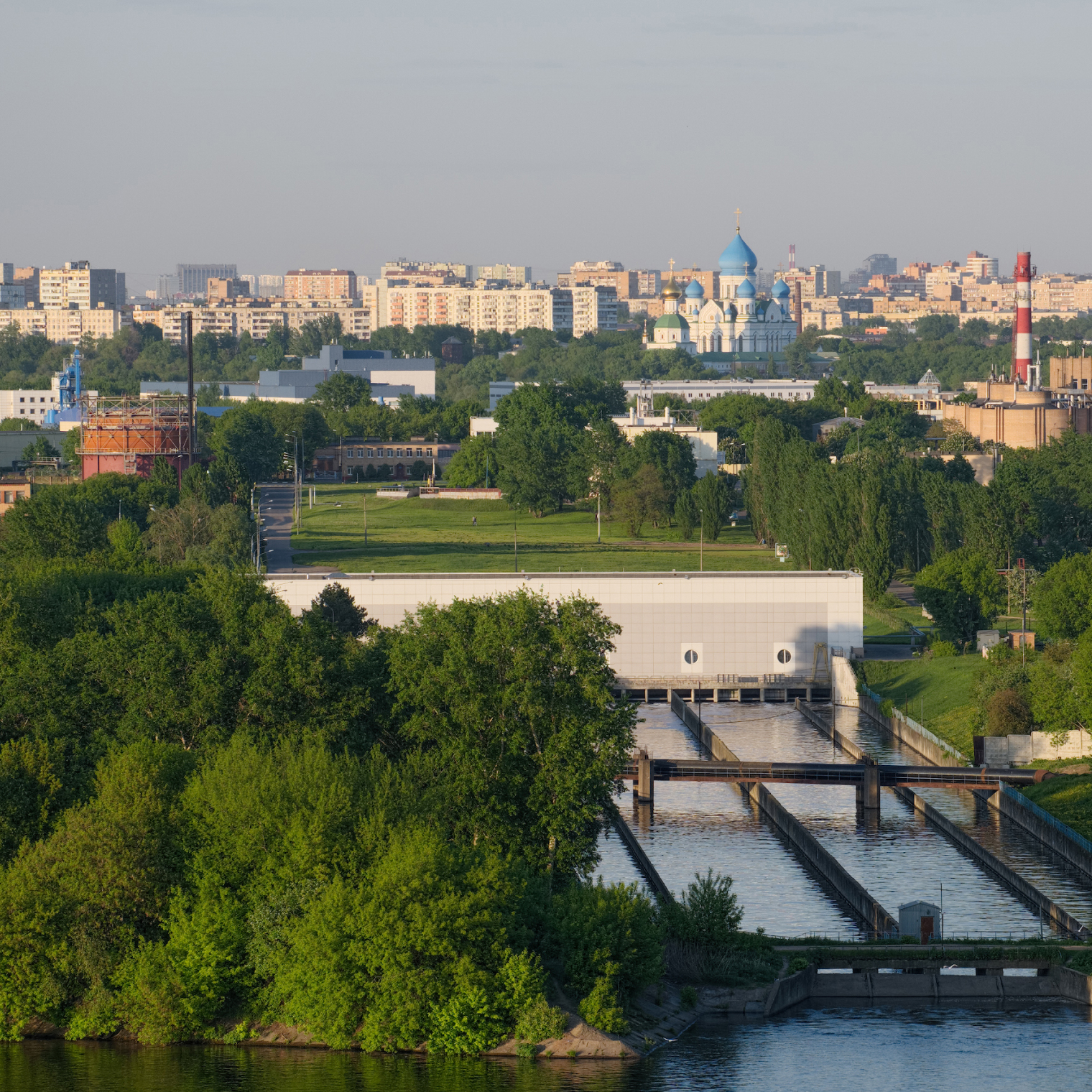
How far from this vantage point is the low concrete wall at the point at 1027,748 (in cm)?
3919

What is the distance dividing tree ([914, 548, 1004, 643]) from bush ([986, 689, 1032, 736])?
10.2m

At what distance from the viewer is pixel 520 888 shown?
81.8 ft

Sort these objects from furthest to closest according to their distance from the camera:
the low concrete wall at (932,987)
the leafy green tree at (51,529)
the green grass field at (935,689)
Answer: the leafy green tree at (51,529) < the green grass field at (935,689) < the low concrete wall at (932,987)

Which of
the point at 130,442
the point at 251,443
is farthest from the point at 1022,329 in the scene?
the point at 130,442

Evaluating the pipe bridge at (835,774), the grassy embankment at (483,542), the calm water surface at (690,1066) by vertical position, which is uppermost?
the grassy embankment at (483,542)

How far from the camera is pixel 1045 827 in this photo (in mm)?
35469

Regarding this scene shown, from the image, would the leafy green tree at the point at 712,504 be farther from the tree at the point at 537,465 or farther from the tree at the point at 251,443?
the tree at the point at 251,443

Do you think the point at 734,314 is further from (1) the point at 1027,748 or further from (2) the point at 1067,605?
(1) the point at 1027,748

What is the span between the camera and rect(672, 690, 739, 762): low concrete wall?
42.4 m

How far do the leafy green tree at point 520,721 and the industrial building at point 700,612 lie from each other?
20.3m

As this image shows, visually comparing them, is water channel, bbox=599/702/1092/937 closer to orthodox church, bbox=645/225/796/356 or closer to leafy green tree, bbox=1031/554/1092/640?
leafy green tree, bbox=1031/554/1092/640

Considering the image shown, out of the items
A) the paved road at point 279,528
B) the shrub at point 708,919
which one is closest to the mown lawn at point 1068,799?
the shrub at point 708,919

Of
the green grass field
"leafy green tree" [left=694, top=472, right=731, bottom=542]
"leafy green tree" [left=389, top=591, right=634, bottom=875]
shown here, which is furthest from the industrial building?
"leafy green tree" [left=694, top=472, right=731, bottom=542]

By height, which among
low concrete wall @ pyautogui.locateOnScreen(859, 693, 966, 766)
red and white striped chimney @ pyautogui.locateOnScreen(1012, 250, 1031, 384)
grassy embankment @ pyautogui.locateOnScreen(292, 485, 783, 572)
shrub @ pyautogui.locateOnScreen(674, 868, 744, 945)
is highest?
red and white striped chimney @ pyautogui.locateOnScreen(1012, 250, 1031, 384)
